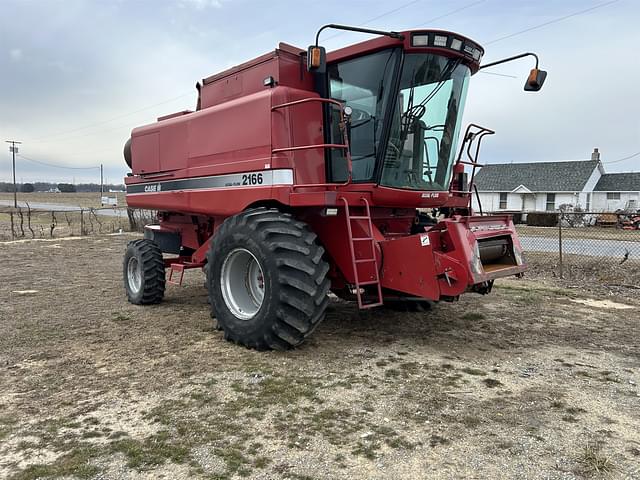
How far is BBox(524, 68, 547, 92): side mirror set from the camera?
18.2 ft

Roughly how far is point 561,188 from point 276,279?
3885cm

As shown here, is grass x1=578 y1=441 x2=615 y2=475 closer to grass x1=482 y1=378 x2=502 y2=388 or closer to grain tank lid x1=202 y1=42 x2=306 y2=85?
grass x1=482 y1=378 x2=502 y2=388

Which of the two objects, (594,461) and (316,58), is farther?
(316,58)

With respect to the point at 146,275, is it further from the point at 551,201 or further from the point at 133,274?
the point at 551,201

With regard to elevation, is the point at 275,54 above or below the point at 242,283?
above

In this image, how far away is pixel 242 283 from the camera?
569 cm

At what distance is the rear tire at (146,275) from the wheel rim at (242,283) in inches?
93.9

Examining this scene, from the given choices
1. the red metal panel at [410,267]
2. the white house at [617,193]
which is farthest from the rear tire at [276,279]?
the white house at [617,193]

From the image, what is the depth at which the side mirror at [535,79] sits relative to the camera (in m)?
5.55

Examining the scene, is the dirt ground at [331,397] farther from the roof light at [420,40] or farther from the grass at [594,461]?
the roof light at [420,40]

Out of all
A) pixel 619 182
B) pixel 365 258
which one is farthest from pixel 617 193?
pixel 365 258

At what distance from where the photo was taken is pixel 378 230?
564cm

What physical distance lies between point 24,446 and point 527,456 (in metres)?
3.22

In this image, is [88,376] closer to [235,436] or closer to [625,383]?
[235,436]
